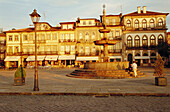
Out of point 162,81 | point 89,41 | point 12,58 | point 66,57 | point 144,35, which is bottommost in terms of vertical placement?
point 162,81

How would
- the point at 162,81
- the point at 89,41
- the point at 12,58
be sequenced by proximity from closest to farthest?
the point at 162,81 → the point at 89,41 → the point at 12,58

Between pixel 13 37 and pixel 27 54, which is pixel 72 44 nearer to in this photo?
pixel 27 54

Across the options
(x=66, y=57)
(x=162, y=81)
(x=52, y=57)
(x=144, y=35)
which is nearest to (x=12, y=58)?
(x=52, y=57)

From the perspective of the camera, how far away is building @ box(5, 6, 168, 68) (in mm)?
42594

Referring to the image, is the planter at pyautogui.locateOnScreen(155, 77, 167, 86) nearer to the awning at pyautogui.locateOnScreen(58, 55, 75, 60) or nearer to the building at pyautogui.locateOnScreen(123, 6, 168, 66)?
the building at pyautogui.locateOnScreen(123, 6, 168, 66)

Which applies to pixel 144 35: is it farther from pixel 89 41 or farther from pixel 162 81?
pixel 162 81

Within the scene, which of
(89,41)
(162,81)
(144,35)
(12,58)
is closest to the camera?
(162,81)

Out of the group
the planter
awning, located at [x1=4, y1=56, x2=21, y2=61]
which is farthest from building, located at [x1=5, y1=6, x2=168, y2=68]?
the planter

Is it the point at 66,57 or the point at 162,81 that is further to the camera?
the point at 66,57

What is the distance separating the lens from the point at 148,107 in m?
6.22

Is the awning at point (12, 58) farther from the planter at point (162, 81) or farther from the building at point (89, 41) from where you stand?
the planter at point (162, 81)

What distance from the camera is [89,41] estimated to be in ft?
145

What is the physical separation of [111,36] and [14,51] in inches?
1017

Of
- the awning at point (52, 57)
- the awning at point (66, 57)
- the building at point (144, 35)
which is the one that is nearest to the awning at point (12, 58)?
the awning at point (52, 57)
